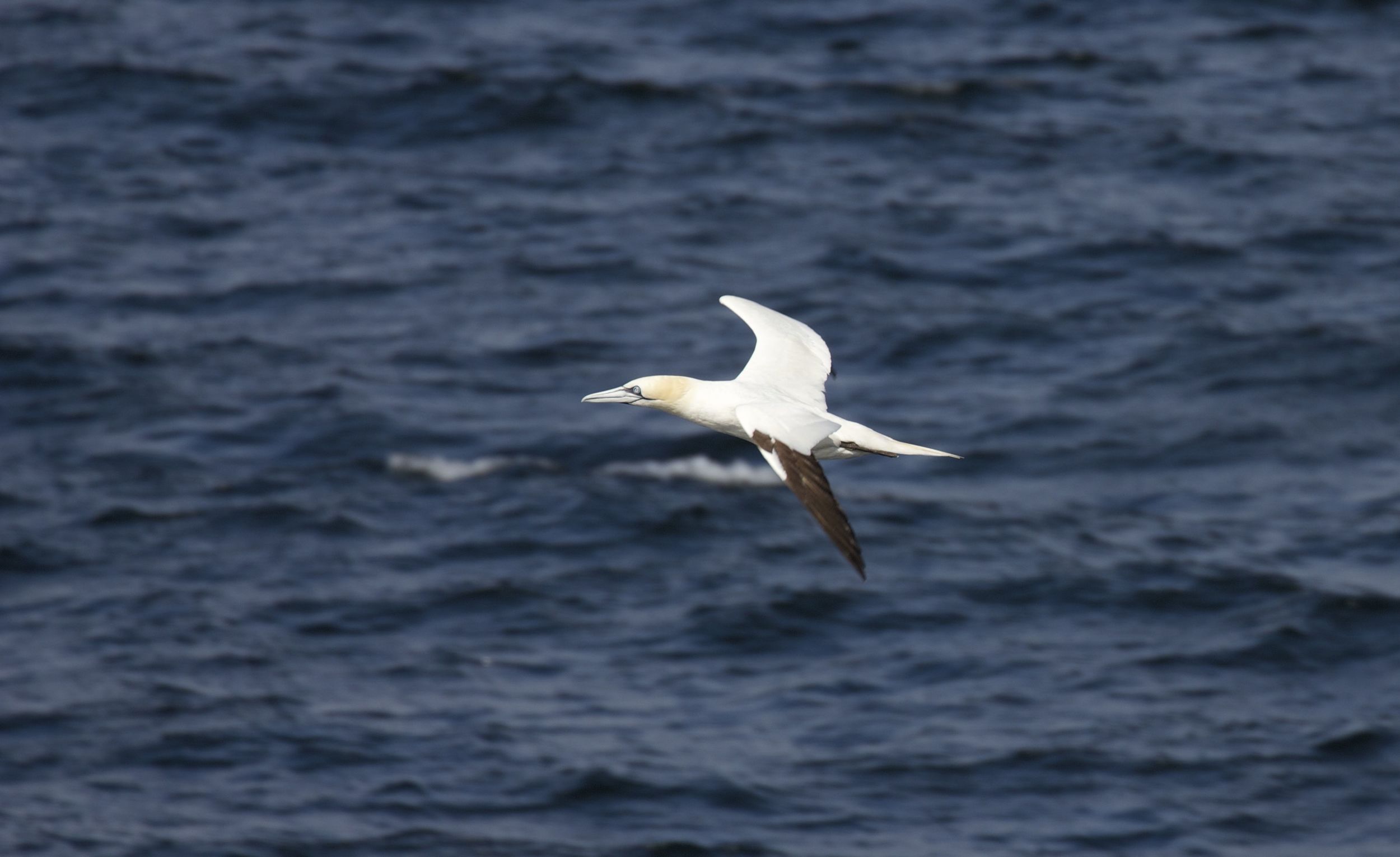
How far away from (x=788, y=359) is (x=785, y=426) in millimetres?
2056

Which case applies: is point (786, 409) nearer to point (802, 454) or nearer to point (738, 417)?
point (738, 417)

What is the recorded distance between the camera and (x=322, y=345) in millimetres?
27281

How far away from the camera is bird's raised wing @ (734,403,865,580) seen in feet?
32.9

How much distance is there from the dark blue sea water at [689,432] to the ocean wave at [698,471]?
79mm

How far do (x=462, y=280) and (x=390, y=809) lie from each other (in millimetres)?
10905

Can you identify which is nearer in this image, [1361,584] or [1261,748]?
[1261,748]

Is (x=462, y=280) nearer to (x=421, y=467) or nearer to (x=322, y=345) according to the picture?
(x=322, y=345)

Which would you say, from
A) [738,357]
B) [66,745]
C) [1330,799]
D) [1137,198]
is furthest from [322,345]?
[1330,799]

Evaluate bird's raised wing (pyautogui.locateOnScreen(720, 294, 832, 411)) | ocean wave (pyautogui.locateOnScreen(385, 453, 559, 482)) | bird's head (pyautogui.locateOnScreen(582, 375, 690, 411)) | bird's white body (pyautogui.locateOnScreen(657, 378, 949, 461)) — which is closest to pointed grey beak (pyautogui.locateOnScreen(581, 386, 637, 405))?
bird's head (pyautogui.locateOnScreen(582, 375, 690, 411))

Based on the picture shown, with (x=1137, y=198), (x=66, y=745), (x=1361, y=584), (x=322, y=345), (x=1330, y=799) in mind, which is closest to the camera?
(x=1330, y=799)

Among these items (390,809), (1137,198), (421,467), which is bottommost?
(390,809)

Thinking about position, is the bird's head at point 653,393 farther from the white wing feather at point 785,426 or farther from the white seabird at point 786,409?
the white wing feather at point 785,426

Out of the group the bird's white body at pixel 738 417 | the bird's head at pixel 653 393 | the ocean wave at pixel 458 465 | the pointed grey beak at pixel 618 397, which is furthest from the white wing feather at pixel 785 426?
the ocean wave at pixel 458 465

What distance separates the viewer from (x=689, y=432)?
25.4 m
